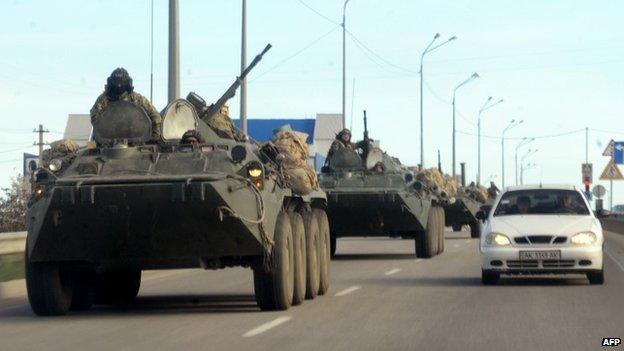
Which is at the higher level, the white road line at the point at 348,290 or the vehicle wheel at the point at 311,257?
the vehicle wheel at the point at 311,257

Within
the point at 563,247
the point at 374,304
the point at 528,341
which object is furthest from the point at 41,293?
the point at 563,247

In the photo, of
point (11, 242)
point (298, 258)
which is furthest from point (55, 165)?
point (11, 242)

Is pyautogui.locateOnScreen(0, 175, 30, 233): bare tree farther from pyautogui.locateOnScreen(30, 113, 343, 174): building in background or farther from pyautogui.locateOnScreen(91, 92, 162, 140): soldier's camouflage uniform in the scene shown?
pyautogui.locateOnScreen(30, 113, 343, 174): building in background

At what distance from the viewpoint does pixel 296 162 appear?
18078 mm

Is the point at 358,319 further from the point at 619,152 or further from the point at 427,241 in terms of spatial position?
the point at 619,152

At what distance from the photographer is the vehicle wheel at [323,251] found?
61.3 ft

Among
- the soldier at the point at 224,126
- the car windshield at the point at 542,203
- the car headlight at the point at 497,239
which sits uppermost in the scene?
the soldier at the point at 224,126

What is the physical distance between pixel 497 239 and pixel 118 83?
5.94 metres

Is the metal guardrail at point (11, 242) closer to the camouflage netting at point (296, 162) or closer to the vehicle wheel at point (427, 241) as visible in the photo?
the camouflage netting at point (296, 162)

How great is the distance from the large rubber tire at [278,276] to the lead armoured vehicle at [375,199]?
475 inches

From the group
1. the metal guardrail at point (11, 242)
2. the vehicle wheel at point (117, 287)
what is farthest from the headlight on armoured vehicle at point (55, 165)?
the metal guardrail at point (11, 242)

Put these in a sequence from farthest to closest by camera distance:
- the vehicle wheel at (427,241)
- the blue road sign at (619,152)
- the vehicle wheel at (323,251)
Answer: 1. the blue road sign at (619,152)
2. the vehicle wheel at (427,241)
3. the vehicle wheel at (323,251)

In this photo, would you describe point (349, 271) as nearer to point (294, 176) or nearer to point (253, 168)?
point (294, 176)

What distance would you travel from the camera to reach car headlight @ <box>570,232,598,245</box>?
19.2m
